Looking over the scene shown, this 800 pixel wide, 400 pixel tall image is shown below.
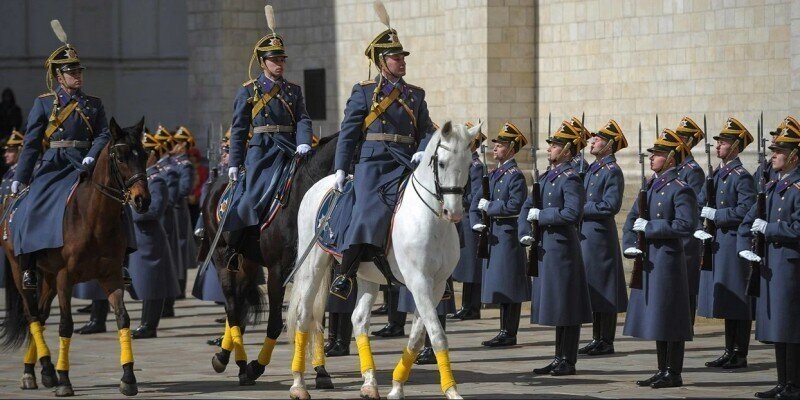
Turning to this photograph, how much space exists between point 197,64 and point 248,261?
1217cm

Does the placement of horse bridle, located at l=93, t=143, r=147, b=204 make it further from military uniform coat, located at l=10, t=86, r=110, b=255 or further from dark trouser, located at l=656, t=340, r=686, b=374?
dark trouser, located at l=656, t=340, r=686, b=374

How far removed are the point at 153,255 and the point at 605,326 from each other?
525 cm

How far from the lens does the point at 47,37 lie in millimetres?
29719

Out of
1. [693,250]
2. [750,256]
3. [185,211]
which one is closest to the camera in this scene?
[750,256]

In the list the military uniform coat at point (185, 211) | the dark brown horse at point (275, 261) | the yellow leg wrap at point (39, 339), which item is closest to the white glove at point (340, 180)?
the dark brown horse at point (275, 261)

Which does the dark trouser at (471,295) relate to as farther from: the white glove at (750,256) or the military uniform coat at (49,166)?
the white glove at (750,256)

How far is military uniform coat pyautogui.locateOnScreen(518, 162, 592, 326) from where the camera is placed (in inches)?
485

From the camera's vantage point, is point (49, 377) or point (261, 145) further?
point (261, 145)

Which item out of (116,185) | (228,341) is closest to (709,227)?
(228,341)

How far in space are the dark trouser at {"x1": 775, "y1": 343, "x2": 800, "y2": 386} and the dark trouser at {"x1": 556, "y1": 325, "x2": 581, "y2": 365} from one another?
190cm

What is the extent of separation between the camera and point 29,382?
12.1 m

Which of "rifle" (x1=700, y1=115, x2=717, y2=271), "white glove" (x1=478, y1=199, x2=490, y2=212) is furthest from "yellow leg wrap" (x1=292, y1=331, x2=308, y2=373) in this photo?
"white glove" (x1=478, y1=199, x2=490, y2=212)

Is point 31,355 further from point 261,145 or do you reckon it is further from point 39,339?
point 261,145

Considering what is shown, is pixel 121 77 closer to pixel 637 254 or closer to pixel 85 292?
pixel 85 292
